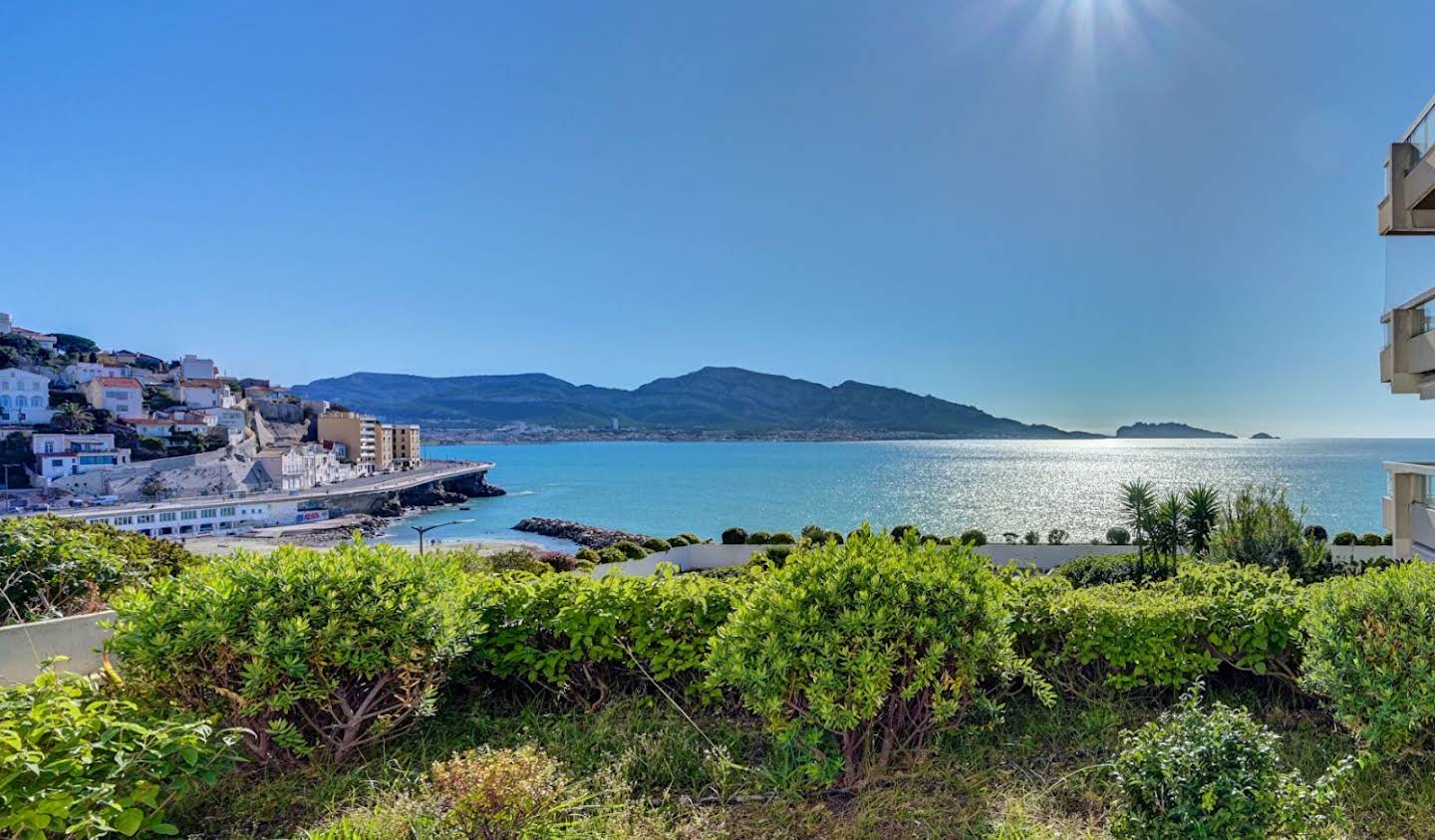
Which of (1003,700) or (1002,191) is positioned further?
(1002,191)

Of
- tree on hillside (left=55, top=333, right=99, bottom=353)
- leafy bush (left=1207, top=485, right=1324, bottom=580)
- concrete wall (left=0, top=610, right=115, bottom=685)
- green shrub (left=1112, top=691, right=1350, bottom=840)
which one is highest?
tree on hillside (left=55, top=333, right=99, bottom=353)

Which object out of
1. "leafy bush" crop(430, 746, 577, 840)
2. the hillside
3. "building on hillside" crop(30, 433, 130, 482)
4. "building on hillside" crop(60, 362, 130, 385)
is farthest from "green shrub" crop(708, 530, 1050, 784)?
Answer: the hillside

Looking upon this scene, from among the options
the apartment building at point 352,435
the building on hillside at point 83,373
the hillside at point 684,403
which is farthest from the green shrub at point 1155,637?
the hillside at point 684,403

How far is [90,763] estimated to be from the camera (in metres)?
2.10

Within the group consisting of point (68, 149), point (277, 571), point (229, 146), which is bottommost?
point (277, 571)

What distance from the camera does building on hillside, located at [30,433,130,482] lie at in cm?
5472

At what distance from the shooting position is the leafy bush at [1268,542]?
12570 millimetres

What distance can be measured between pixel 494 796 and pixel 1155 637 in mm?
3271

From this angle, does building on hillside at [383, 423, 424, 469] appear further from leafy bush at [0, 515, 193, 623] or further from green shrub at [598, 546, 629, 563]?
leafy bush at [0, 515, 193, 623]

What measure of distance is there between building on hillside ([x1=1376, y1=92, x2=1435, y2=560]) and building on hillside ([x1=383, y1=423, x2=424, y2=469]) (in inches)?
4149

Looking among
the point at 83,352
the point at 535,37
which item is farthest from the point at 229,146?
the point at 83,352

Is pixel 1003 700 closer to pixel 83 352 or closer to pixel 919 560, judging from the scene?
pixel 919 560

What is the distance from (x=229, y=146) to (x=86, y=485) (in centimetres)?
6123

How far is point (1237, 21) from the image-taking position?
10.2 metres
